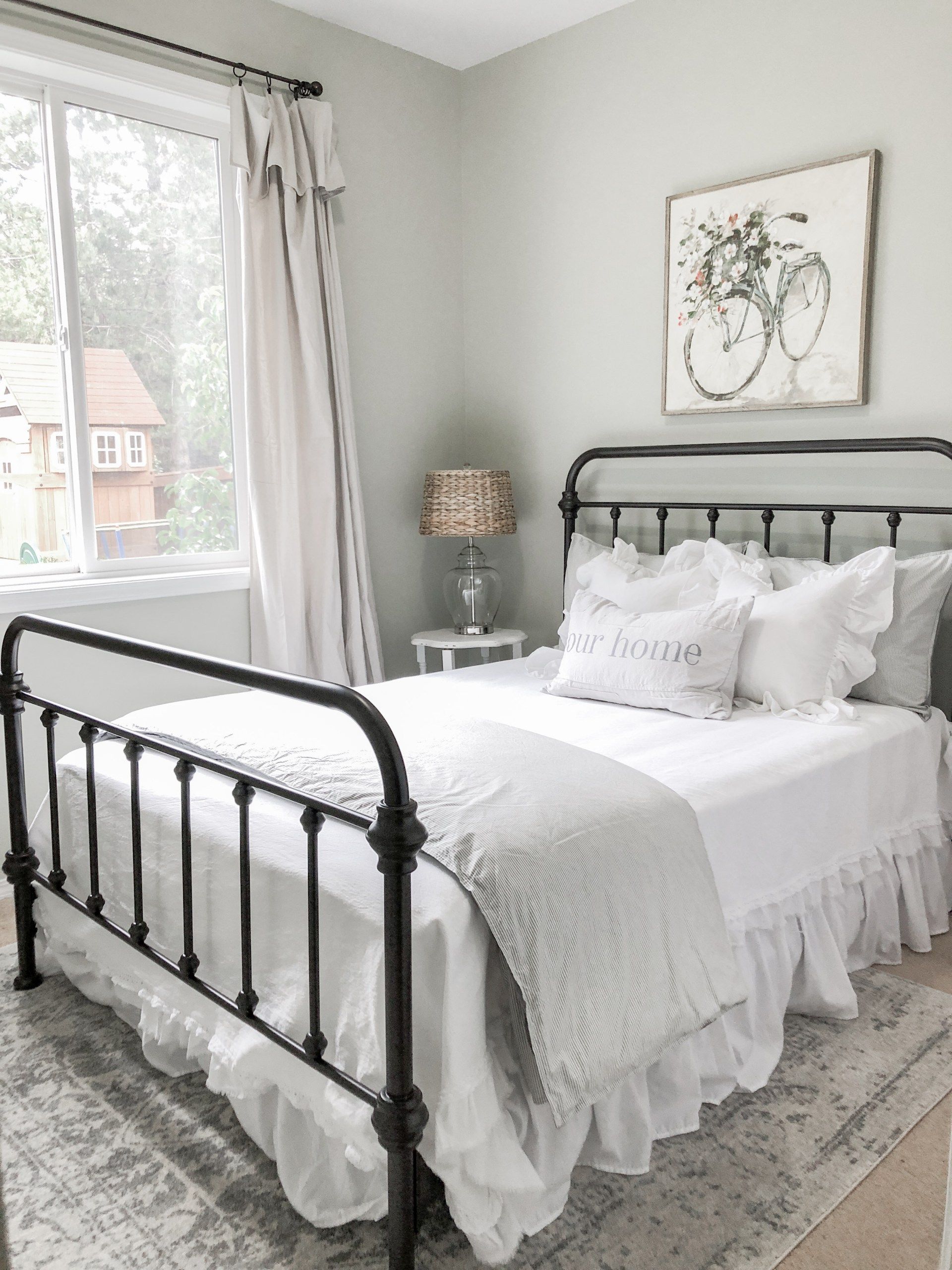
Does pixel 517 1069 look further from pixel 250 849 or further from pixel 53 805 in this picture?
pixel 53 805

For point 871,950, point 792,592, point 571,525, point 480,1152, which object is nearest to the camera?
point 480,1152

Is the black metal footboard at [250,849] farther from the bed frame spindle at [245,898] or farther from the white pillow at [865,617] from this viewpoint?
the white pillow at [865,617]

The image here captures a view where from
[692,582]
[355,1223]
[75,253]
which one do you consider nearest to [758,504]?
[692,582]

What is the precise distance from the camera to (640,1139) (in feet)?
5.49

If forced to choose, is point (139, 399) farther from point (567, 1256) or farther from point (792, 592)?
point (567, 1256)

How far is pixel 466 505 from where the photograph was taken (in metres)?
3.43

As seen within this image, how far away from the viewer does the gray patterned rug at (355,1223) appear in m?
1.51

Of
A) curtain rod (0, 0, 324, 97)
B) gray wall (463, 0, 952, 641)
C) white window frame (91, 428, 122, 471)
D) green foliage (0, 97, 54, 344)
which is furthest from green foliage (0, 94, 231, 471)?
gray wall (463, 0, 952, 641)

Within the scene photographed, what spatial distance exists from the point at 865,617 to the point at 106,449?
2190mm

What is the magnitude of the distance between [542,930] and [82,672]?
6.34 feet

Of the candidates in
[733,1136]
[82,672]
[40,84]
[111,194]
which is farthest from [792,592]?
[40,84]

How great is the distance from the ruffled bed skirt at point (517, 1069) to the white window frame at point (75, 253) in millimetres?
1031

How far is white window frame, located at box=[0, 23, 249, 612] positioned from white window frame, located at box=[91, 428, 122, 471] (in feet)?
0.05

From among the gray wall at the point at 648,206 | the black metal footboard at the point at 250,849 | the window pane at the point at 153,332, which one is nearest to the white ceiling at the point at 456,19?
the gray wall at the point at 648,206
